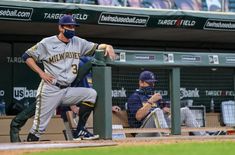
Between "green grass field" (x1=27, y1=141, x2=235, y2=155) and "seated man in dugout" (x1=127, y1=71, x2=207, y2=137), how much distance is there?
1828 mm

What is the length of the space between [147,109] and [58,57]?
1677 mm

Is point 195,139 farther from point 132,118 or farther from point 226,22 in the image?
point 226,22

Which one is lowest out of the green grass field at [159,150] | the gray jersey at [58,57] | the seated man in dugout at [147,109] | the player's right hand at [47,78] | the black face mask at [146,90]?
the green grass field at [159,150]

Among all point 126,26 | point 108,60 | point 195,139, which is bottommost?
point 195,139

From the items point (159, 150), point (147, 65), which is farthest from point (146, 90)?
point (159, 150)

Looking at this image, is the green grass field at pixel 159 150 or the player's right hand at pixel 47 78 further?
the player's right hand at pixel 47 78

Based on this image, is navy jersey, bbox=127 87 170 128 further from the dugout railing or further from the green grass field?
the green grass field

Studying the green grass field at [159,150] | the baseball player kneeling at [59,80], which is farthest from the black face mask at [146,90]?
the green grass field at [159,150]

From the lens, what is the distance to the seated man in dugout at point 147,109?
348 inches

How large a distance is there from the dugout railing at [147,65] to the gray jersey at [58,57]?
0.98 ft

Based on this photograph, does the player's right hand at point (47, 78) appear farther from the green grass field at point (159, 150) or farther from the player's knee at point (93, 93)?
the green grass field at point (159, 150)

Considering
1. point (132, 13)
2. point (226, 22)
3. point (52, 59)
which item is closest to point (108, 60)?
point (52, 59)

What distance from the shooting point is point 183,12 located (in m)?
12.3

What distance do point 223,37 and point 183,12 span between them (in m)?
2.65
